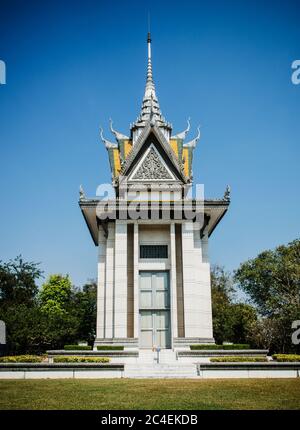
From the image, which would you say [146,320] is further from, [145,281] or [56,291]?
[56,291]

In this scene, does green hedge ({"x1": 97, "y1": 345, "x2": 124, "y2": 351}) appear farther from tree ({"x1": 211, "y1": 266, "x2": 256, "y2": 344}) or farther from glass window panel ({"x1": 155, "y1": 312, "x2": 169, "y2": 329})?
tree ({"x1": 211, "y1": 266, "x2": 256, "y2": 344})

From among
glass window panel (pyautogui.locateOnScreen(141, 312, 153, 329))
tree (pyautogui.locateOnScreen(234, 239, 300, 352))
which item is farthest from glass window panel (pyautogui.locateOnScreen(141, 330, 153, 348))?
tree (pyautogui.locateOnScreen(234, 239, 300, 352))

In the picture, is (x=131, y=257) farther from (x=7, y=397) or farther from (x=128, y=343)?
(x=7, y=397)

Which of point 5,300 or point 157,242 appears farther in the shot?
point 5,300

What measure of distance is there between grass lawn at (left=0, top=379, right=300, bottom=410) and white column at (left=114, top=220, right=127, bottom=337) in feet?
35.3

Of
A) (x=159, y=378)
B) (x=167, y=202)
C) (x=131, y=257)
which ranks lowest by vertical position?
(x=159, y=378)

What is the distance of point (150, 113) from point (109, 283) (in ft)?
43.5

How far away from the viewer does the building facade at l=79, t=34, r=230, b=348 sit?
2606 cm

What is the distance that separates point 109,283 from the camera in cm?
2722

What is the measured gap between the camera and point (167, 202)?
27.1 meters

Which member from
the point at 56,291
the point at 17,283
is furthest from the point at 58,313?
the point at 56,291

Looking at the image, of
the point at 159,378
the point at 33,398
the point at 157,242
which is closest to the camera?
the point at 33,398
